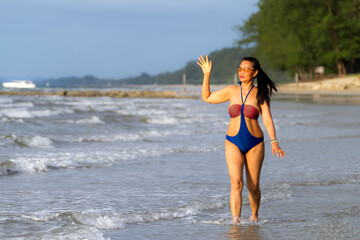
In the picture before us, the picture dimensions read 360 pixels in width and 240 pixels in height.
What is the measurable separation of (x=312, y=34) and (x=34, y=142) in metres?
55.8

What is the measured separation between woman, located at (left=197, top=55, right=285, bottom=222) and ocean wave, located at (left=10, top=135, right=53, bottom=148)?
718 centimetres

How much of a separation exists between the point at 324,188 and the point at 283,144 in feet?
18.2

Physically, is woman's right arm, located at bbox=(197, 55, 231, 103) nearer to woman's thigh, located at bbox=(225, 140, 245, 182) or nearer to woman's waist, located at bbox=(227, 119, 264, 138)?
woman's waist, located at bbox=(227, 119, 264, 138)

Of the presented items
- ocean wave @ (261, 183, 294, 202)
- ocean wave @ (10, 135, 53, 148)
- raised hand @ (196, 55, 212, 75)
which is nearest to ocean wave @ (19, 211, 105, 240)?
raised hand @ (196, 55, 212, 75)

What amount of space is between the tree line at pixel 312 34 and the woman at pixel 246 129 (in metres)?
57.6

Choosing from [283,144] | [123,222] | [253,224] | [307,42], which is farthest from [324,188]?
[307,42]

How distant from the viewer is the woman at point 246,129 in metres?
5.35

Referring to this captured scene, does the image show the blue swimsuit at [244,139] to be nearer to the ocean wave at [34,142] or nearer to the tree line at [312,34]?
the ocean wave at [34,142]

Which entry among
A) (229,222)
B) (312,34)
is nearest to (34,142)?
(229,222)

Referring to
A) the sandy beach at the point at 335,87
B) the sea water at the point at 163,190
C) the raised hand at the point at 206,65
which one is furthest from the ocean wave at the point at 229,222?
Result: the sandy beach at the point at 335,87

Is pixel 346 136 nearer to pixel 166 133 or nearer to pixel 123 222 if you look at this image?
pixel 166 133

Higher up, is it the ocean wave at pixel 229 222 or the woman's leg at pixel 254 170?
the woman's leg at pixel 254 170

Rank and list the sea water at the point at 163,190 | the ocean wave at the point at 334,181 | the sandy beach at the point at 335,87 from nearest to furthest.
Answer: the sea water at the point at 163,190 < the ocean wave at the point at 334,181 < the sandy beach at the point at 335,87

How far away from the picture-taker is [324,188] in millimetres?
7398
